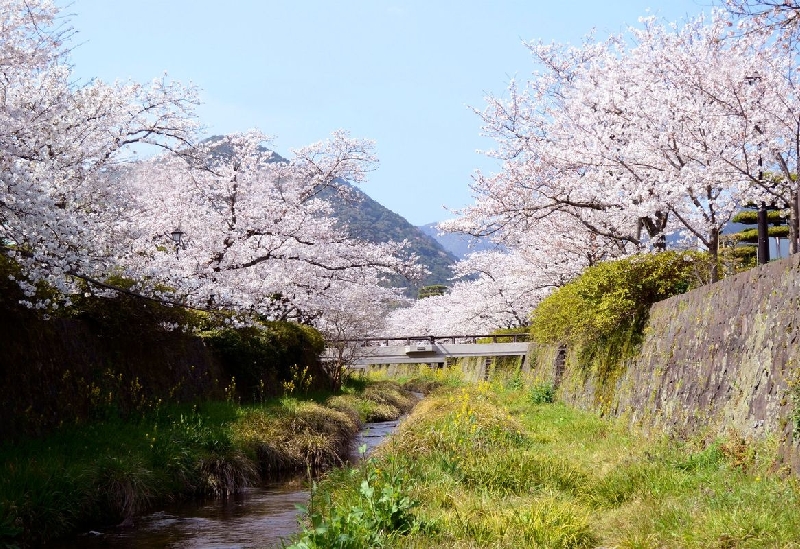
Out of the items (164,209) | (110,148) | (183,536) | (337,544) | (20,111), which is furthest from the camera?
(164,209)

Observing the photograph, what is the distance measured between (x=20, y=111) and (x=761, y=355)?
965 cm

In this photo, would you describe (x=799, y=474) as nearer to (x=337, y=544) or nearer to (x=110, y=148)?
(x=337, y=544)

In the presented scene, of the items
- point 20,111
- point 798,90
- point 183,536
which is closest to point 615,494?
point 183,536

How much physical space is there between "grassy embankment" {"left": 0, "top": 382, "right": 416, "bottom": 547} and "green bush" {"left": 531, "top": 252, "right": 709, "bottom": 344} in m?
5.42

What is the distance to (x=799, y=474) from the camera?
18.6 ft

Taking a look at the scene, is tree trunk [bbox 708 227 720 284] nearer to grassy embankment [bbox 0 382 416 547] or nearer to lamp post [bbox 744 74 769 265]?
lamp post [bbox 744 74 769 265]

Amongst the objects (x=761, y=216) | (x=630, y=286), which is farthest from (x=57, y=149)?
(x=761, y=216)

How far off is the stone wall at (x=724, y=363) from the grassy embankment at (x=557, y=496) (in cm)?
36

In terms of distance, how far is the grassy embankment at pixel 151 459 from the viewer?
742cm

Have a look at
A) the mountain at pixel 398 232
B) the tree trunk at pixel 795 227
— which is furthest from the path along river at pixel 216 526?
the mountain at pixel 398 232

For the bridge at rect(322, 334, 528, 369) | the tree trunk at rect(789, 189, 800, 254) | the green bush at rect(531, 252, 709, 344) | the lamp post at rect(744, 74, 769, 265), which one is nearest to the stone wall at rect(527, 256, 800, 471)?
the green bush at rect(531, 252, 709, 344)

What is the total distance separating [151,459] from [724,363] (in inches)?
289

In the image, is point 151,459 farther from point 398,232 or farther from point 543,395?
point 398,232

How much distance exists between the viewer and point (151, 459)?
9570mm
